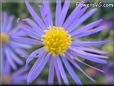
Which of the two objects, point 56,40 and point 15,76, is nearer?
point 56,40

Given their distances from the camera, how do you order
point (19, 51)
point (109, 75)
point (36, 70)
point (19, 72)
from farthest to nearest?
point (109, 75)
point (19, 72)
point (19, 51)
point (36, 70)

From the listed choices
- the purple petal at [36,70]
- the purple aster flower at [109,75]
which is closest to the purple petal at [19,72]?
the purple aster flower at [109,75]

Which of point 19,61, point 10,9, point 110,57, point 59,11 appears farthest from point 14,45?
point 59,11

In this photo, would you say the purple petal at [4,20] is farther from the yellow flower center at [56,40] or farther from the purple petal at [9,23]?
the yellow flower center at [56,40]

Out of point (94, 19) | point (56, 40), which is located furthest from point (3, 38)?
point (56, 40)

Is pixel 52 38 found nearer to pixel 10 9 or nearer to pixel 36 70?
pixel 36 70

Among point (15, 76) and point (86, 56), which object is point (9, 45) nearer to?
point (15, 76)
